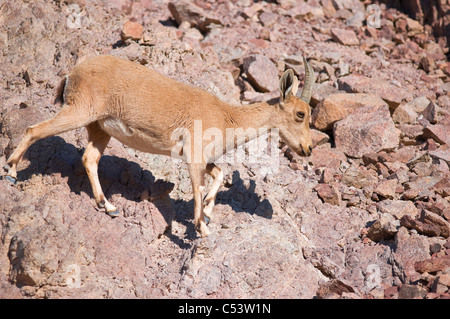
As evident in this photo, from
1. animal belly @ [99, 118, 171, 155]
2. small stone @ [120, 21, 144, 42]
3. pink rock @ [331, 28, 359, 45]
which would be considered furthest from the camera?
pink rock @ [331, 28, 359, 45]

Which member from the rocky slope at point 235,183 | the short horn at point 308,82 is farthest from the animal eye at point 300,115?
the rocky slope at point 235,183

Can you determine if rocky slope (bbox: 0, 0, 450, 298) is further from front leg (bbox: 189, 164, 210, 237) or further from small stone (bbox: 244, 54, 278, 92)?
front leg (bbox: 189, 164, 210, 237)

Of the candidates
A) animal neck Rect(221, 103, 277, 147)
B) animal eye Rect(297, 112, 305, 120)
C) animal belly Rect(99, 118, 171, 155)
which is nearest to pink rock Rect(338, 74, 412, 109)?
animal eye Rect(297, 112, 305, 120)

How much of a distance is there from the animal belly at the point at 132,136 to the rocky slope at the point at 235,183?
94cm

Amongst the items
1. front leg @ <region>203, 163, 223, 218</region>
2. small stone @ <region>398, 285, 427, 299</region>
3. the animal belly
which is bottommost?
front leg @ <region>203, 163, 223, 218</region>

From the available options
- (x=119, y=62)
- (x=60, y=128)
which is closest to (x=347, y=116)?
(x=119, y=62)

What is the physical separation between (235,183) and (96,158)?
9.53 ft

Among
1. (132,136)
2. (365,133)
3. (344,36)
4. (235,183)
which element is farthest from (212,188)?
(344,36)

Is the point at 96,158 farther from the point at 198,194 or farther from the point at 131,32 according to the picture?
the point at 131,32

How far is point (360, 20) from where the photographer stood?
17203mm

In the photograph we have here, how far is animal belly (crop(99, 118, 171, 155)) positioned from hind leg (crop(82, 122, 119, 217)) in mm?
366

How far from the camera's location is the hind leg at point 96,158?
359 inches

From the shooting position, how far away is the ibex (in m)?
8.89

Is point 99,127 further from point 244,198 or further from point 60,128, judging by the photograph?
point 244,198
